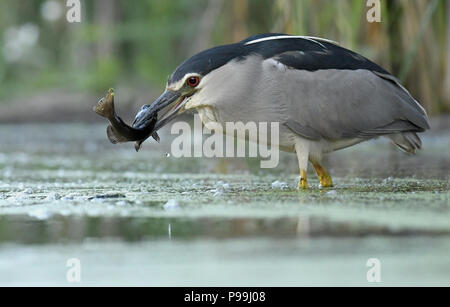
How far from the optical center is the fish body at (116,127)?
522cm

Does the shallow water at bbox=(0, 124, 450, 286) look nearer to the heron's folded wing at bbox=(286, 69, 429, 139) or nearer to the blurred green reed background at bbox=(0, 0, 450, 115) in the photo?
the heron's folded wing at bbox=(286, 69, 429, 139)

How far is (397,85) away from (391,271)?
9.90 ft

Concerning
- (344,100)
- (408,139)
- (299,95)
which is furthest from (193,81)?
(408,139)

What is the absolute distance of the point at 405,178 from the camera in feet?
20.0

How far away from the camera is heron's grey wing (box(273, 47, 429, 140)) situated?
5527 mm

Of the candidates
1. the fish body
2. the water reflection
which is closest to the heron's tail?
the fish body

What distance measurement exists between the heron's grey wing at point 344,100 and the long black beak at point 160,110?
2.39 ft

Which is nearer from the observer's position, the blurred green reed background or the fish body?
the fish body

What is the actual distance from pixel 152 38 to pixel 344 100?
15111mm

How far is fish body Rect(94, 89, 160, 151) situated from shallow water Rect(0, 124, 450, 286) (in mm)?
339
